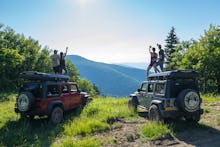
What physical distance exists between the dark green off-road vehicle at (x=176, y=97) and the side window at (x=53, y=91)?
3.97 m

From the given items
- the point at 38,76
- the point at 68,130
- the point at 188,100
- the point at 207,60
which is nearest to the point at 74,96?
the point at 38,76

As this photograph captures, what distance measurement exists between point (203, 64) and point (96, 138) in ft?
103

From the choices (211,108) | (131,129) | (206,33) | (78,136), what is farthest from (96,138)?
(206,33)

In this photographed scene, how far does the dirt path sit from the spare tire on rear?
307 centimetres

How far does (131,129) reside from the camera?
389 inches

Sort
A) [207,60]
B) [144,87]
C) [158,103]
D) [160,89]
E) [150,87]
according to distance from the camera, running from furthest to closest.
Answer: [207,60] < [144,87] < [150,87] < [160,89] < [158,103]

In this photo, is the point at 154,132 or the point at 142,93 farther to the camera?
the point at 142,93

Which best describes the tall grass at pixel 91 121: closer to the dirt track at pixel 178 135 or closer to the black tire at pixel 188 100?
the dirt track at pixel 178 135

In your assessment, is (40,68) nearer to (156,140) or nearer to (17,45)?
(17,45)

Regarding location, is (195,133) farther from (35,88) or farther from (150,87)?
(35,88)

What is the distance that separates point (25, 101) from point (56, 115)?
4.54 feet

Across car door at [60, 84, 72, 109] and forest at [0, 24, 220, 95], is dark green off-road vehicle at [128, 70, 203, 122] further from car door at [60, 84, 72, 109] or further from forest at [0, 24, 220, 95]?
forest at [0, 24, 220, 95]

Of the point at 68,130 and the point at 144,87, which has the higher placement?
the point at 144,87

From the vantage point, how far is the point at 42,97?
35.4 ft
